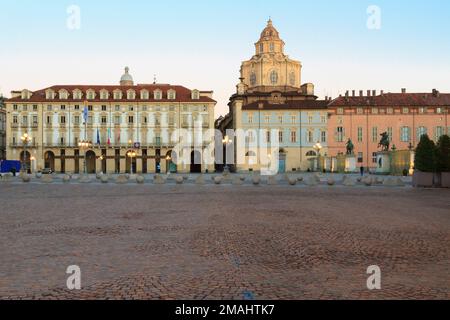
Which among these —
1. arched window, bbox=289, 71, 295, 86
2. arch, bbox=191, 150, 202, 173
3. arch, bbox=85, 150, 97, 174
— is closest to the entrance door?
arch, bbox=85, 150, 97, 174

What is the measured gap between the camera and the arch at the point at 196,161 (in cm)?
7662

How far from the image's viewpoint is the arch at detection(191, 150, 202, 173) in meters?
76.6

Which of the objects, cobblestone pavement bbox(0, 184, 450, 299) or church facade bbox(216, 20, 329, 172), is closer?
cobblestone pavement bbox(0, 184, 450, 299)

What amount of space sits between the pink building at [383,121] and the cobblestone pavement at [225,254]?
6399 cm

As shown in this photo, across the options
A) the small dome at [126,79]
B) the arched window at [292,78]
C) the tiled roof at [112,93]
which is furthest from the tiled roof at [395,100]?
the small dome at [126,79]

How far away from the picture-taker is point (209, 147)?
3017 inches

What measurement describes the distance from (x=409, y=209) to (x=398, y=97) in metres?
67.4

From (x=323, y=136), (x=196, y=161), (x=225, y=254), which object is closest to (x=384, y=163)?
(x=323, y=136)

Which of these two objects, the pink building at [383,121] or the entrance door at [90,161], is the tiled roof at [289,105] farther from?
the entrance door at [90,161]

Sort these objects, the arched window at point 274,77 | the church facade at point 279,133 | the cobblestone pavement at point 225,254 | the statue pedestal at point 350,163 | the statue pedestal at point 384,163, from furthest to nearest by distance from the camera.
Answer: the arched window at point 274,77 → the church facade at point 279,133 → the statue pedestal at point 350,163 → the statue pedestal at point 384,163 → the cobblestone pavement at point 225,254

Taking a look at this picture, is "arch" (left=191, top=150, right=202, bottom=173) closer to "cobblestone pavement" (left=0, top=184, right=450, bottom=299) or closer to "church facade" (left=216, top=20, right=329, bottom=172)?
"church facade" (left=216, top=20, right=329, bottom=172)

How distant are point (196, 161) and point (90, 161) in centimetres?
1718

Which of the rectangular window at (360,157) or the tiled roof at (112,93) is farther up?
the tiled roof at (112,93)

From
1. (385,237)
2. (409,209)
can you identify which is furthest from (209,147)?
(385,237)
